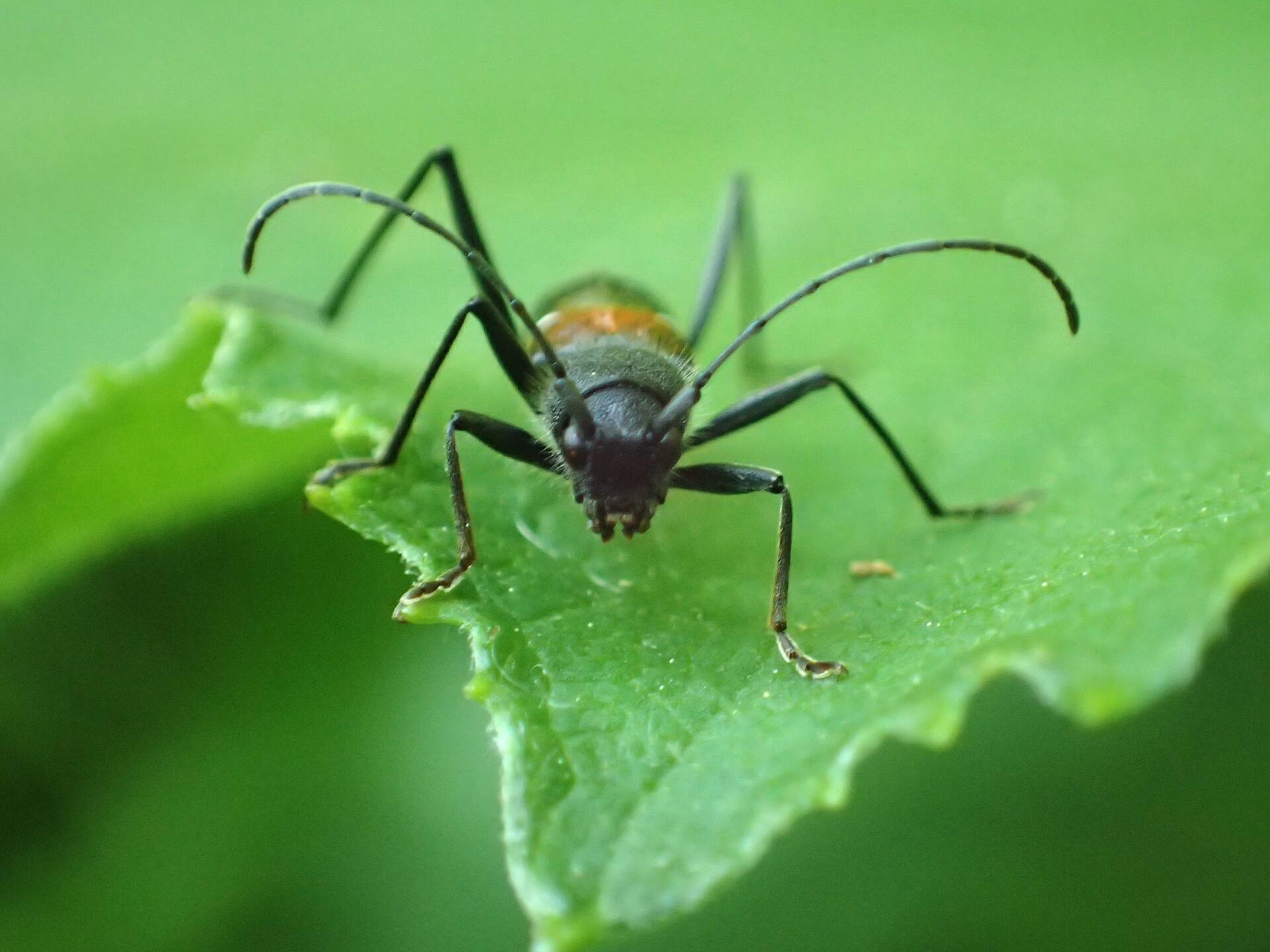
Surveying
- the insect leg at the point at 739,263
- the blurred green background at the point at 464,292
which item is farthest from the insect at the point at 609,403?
the blurred green background at the point at 464,292

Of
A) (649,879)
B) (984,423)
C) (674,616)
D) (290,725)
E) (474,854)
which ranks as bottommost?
(474,854)

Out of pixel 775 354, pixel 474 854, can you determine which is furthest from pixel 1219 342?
pixel 474 854

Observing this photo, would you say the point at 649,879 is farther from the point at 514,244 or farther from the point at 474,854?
the point at 514,244

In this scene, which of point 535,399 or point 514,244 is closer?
point 535,399

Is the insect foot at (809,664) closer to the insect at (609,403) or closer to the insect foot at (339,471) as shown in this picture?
the insect at (609,403)

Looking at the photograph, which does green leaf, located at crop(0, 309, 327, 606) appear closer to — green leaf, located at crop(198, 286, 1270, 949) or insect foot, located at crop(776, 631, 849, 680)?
green leaf, located at crop(198, 286, 1270, 949)

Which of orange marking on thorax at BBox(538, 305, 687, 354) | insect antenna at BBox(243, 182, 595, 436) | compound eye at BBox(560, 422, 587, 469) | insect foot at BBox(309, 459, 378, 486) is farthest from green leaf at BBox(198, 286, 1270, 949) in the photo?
orange marking on thorax at BBox(538, 305, 687, 354)

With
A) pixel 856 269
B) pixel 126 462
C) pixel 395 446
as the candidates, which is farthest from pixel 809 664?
pixel 126 462
